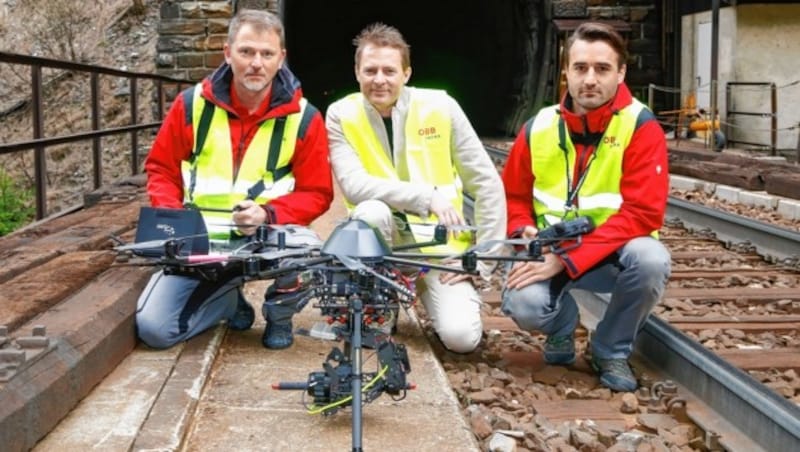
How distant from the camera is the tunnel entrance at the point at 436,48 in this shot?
22.4 meters

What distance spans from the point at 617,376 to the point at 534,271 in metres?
0.48

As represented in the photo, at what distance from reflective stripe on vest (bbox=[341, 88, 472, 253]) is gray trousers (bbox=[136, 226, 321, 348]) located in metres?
0.46

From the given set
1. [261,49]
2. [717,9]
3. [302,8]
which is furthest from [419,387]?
[302,8]

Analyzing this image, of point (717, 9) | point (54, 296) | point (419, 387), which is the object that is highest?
point (717, 9)

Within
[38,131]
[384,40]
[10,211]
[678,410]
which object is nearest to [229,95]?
[384,40]

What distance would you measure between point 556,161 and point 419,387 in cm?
104

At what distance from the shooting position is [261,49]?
12.3 ft

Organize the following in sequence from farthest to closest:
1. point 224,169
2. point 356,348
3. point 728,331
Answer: point 728,331
point 224,169
point 356,348

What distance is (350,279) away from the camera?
266 cm

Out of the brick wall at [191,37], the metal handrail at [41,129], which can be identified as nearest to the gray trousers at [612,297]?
the metal handrail at [41,129]

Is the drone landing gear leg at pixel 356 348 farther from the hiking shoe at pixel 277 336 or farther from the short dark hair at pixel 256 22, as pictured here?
the short dark hair at pixel 256 22

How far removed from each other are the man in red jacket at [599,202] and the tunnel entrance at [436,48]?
17.1 metres

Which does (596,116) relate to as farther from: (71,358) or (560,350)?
(71,358)

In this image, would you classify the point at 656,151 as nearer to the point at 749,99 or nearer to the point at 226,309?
the point at 226,309
